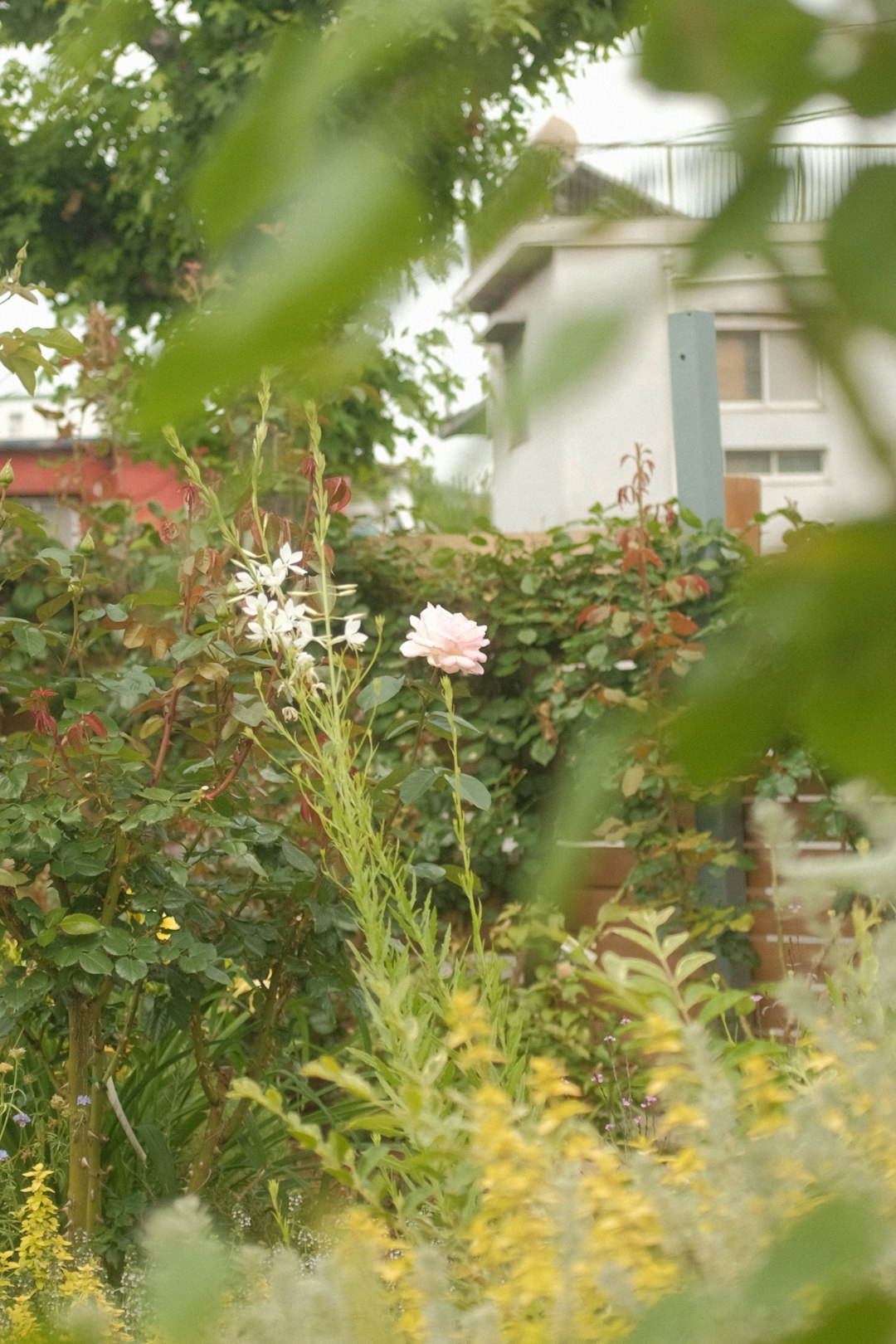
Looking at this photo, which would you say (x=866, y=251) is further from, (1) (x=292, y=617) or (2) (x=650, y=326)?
(1) (x=292, y=617)

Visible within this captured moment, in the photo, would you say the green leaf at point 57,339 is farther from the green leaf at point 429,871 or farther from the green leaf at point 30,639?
the green leaf at point 429,871

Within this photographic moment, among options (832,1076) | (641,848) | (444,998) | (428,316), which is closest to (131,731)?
(641,848)

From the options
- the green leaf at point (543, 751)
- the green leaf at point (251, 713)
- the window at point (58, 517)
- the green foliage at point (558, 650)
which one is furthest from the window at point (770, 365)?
the green leaf at point (543, 751)

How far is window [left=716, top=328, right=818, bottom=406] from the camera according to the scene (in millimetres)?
291

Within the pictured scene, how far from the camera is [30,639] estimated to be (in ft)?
5.98

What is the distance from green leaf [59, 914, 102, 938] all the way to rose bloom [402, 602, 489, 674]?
0.54m

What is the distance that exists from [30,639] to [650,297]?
5.39 feet

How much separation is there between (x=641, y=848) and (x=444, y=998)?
1.83 m

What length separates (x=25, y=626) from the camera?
1.84 meters

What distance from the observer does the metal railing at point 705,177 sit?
29cm

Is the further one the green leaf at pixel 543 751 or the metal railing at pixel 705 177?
the green leaf at pixel 543 751

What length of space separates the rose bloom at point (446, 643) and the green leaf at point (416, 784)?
140 mm

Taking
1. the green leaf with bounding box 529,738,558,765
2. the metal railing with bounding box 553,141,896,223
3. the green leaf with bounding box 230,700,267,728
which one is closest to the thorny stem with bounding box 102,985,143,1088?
the green leaf with bounding box 230,700,267,728

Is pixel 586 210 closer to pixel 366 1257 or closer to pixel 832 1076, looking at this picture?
pixel 366 1257
